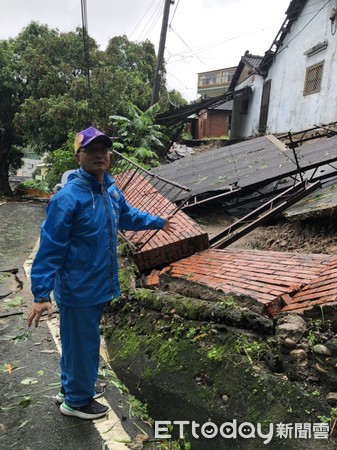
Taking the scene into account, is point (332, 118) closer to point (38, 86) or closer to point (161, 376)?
point (161, 376)

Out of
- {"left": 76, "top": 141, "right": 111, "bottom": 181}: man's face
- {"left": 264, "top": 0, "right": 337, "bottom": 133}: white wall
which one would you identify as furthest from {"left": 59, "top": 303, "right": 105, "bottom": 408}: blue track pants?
{"left": 264, "top": 0, "right": 337, "bottom": 133}: white wall

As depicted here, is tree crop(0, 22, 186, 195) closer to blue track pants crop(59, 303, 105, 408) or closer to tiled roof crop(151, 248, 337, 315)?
tiled roof crop(151, 248, 337, 315)

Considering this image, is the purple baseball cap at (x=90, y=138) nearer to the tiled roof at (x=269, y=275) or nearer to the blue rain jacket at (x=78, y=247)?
the blue rain jacket at (x=78, y=247)

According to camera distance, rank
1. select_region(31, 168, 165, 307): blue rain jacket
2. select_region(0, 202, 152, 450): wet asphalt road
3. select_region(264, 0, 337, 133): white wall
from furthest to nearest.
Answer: select_region(264, 0, 337, 133): white wall, select_region(0, 202, 152, 450): wet asphalt road, select_region(31, 168, 165, 307): blue rain jacket

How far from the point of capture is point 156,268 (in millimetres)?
4648

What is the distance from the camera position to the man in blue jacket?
2.12 metres

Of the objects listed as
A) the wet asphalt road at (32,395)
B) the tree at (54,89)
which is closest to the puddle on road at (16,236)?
the wet asphalt road at (32,395)

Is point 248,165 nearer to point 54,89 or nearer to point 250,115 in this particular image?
point 250,115

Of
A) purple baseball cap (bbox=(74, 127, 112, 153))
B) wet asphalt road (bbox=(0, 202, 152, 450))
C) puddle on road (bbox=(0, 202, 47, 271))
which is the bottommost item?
puddle on road (bbox=(0, 202, 47, 271))

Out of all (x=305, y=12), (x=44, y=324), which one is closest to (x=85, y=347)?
(x=44, y=324)

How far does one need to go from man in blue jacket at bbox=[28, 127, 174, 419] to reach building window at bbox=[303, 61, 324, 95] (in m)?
10.9

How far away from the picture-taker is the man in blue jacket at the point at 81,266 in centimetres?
212

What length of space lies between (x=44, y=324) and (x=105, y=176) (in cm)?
218

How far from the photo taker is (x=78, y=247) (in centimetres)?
224
